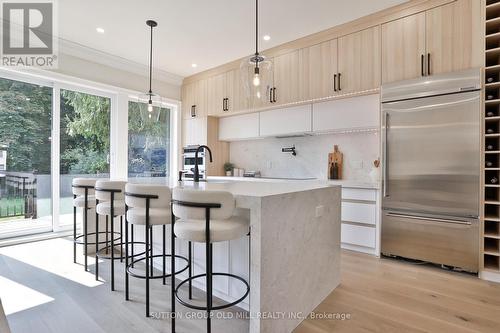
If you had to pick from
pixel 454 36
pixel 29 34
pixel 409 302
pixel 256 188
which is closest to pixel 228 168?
pixel 256 188

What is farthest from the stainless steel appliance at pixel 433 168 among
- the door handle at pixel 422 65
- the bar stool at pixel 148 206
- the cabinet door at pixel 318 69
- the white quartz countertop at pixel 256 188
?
the bar stool at pixel 148 206

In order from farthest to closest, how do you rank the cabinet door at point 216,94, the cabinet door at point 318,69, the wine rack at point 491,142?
the cabinet door at point 216,94 → the cabinet door at point 318,69 → the wine rack at point 491,142

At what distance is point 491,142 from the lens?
2666mm

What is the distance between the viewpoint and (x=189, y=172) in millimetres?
5137

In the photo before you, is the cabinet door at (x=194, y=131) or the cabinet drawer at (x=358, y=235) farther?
the cabinet door at (x=194, y=131)

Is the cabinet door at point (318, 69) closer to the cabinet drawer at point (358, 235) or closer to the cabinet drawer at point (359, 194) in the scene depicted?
the cabinet drawer at point (359, 194)

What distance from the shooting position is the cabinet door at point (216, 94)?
4.86 meters

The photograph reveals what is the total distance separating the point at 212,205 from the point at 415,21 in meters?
3.12

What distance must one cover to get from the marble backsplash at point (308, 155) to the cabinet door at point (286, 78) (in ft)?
2.42

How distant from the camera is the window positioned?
4891 millimetres

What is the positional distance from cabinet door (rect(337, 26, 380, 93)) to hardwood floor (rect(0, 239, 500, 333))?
7.12 ft

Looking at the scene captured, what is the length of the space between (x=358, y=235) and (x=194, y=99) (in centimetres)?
391

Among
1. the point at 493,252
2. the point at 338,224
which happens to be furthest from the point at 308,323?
the point at 493,252

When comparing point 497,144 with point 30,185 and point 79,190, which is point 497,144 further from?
point 30,185
